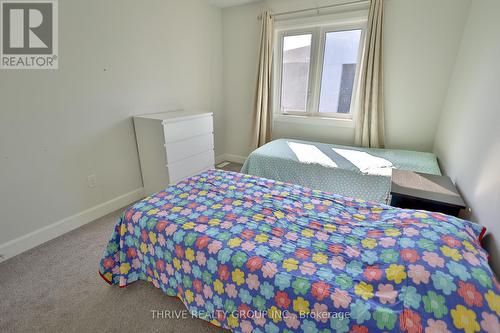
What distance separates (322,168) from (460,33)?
6.18 ft

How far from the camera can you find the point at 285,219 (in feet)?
4.29

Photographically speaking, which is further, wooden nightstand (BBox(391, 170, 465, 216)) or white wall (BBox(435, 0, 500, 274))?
wooden nightstand (BBox(391, 170, 465, 216))

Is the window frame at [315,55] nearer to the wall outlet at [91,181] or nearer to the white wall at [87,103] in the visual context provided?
the white wall at [87,103]

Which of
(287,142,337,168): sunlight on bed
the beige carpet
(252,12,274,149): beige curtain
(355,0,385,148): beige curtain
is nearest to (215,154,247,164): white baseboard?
(252,12,274,149): beige curtain

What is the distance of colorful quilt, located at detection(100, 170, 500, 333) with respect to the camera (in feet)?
2.59

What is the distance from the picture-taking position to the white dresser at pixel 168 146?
93.3 inches

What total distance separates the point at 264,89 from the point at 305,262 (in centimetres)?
270

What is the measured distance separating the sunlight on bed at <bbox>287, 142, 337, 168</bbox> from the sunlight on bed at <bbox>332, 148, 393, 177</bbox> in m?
0.20

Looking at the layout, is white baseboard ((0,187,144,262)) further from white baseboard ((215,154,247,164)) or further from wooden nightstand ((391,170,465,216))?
wooden nightstand ((391,170,465,216))

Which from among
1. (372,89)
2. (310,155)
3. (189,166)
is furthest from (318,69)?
(189,166)

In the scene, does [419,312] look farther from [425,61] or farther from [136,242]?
[425,61]

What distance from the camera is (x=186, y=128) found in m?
2.59

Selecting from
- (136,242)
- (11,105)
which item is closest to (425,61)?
(136,242)

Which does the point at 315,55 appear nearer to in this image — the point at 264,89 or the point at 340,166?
the point at 264,89
